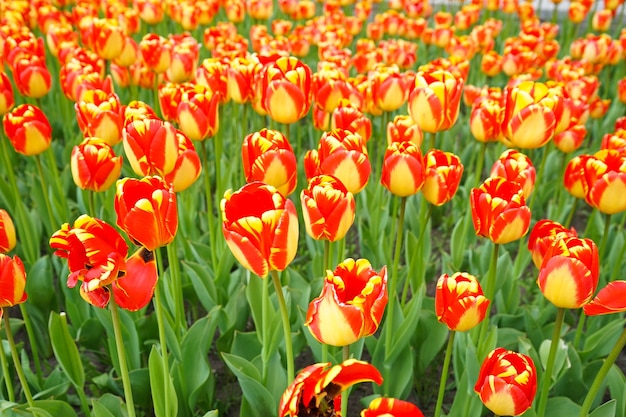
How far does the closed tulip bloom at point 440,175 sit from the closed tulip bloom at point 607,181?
41 centimetres

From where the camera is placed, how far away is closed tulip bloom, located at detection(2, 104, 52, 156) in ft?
6.26

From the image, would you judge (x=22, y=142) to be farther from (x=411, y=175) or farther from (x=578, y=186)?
(x=578, y=186)

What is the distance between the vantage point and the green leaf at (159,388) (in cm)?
148

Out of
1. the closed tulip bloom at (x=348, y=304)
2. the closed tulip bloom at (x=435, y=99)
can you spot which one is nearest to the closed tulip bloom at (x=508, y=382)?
the closed tulip bloom at (x=348, y=304)

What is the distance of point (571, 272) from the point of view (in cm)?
119

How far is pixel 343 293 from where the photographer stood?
1057 mm

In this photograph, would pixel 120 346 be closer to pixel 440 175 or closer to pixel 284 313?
pixel 284 313

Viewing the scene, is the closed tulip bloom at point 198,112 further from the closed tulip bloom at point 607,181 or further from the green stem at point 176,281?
the closed tulip bloom at point 607,181

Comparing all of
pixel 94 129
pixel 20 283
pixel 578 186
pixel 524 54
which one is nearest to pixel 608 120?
pixel 524 54

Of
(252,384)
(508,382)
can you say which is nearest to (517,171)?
(508,382)

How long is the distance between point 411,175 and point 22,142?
1.21 meters

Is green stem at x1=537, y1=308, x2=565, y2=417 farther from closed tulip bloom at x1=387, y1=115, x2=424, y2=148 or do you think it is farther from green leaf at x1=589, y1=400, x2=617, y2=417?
closed tulip bloom at x1=387, y1=115, x2=424, y2=148

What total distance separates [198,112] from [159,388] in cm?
79

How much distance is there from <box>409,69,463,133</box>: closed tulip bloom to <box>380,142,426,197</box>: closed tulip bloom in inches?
12.3
